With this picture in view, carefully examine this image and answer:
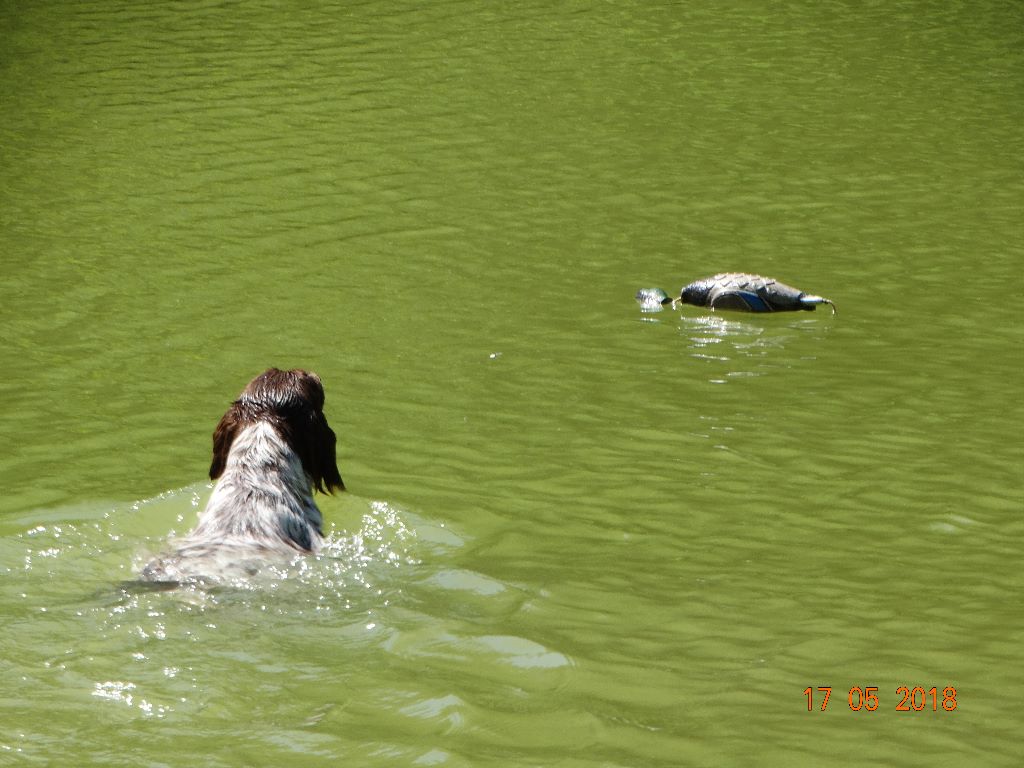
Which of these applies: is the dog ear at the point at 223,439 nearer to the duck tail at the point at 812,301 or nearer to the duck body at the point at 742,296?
the duck body at the point at 742,296

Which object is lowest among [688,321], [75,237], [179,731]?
[179,731]

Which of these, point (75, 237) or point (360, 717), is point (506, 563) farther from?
point (75, 237)

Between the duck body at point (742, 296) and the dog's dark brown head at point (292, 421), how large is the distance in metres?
4.93

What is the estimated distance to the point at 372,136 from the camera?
17.6 m

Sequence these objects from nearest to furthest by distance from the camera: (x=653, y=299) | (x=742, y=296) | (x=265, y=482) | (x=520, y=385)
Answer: (x=265, y=482) < (x=520, y=385) < (x=742, y=296) < (x=653, y=299)

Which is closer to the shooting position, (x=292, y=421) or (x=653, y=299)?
(x=292, y=421)

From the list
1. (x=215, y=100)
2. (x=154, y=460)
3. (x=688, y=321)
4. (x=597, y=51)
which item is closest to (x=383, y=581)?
(x=154, y=460)

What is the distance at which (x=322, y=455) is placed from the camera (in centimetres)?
828

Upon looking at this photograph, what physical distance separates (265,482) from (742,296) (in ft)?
18.8

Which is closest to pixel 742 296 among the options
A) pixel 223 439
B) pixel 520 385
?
pixel 520 385

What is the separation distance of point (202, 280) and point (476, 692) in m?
7.70

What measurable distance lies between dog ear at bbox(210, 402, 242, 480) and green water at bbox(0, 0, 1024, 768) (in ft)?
1.11

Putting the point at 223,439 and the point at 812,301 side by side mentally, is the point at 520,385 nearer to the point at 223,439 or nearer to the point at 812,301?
the point at 223,439

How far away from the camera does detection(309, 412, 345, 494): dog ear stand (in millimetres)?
8258
